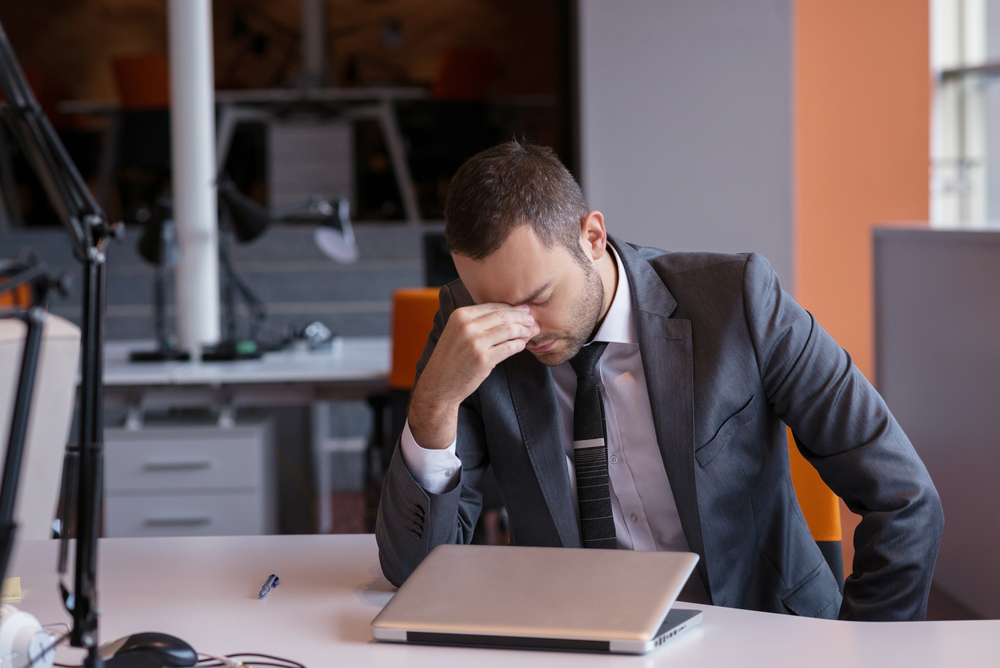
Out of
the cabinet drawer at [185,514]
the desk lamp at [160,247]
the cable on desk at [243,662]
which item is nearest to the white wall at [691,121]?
the desk lamp at [160,247]

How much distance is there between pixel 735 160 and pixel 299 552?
2648 millimetres

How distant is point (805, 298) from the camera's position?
548cm

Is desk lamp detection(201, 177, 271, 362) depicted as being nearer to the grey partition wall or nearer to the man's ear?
the grey partition wall

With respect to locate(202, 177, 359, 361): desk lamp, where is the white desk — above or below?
below

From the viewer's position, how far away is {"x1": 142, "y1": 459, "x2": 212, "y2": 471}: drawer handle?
116 inches

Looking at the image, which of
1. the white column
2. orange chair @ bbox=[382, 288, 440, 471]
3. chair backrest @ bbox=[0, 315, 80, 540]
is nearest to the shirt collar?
chair backrest @ bbox=[0, 315, 80, 540]

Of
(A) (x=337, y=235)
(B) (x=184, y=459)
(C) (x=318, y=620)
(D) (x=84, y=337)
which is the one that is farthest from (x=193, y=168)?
(D) (x=84, y=337)

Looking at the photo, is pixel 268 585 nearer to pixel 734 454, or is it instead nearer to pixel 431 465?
pixel 431 465

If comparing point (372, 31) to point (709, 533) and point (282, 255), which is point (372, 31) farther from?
point (709, 533)

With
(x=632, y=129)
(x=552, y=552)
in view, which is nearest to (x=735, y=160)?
(x=632, y=129)

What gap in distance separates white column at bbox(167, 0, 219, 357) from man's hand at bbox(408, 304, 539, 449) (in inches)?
96.9

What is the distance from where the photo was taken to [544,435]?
52.6 inches

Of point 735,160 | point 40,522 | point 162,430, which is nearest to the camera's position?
point 40,522

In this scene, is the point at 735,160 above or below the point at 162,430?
above
